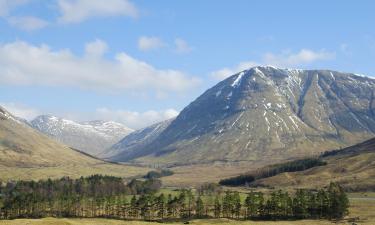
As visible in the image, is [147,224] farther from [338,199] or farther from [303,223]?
[338,199]

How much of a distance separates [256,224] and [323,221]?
3082 cm

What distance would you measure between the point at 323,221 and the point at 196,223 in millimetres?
48322

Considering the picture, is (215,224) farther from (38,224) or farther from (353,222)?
(38,224)

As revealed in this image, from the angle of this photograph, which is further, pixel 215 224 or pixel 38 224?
pixel 215 224

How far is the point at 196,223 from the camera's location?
17488cm

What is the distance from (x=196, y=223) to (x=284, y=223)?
31558mm

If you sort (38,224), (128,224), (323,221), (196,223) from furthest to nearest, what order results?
(323,221) → (196,223) → (128,224) → (38,224)

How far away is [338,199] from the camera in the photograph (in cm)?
19812

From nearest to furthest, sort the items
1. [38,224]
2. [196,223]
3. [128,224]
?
[38,224] → [128,224] → [196,223]

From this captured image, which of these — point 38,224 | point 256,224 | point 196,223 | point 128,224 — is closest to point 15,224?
point 38,224

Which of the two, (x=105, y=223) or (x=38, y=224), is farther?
(x=105, y=223)

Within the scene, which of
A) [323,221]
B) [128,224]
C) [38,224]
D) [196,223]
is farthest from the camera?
[323,221]

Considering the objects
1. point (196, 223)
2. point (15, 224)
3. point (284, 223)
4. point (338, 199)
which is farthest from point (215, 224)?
point (15, 224)

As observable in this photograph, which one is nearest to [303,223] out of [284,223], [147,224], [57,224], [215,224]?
[284,223]
